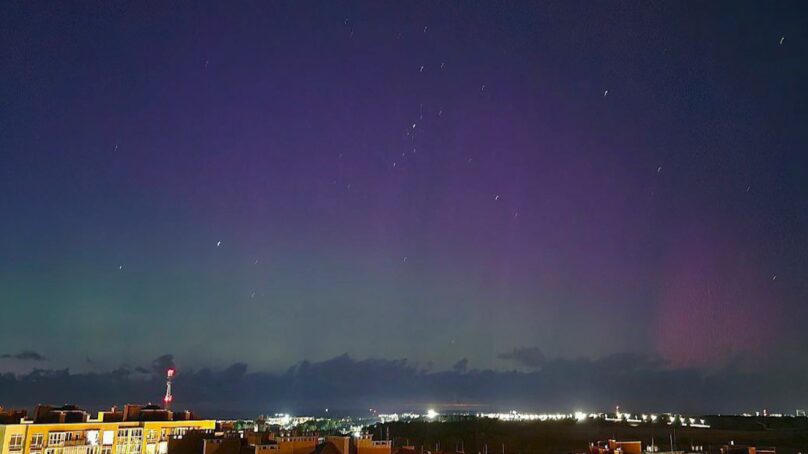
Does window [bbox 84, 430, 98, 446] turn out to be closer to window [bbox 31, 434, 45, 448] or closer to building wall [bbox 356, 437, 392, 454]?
window [bbox 31, 434, 45, 448]

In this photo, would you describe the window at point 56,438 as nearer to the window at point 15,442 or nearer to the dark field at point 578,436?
the window at point 15,442

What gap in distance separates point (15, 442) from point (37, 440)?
3.61 feet

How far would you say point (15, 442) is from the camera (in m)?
33.2

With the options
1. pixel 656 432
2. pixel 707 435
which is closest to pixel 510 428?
pixel 656 432

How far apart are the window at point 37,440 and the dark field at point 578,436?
40.1 metres

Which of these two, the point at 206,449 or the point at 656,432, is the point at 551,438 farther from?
the point at 206,449

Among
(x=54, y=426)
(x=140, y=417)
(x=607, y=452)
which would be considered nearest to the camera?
(x=54, y=426)

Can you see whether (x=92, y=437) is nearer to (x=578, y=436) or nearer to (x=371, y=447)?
(x=371, y=447)

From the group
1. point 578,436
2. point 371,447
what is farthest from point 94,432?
point 578,436

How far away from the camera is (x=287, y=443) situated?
25.9 m

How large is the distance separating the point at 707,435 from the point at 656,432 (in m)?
7.82

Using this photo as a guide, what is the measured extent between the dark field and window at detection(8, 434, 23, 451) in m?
41.2

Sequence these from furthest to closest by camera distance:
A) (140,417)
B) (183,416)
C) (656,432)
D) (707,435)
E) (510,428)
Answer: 1. (510,428)
2. (656,432)
3. (707,435)
4. (183,416)
5. (140,417)

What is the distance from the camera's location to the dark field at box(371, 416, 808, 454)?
77.2m
